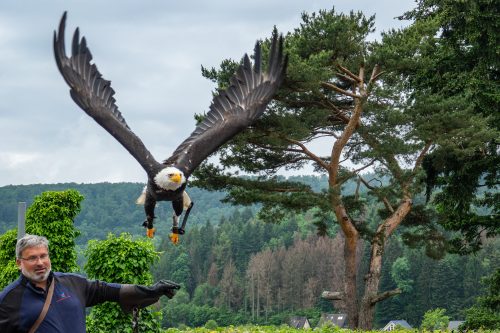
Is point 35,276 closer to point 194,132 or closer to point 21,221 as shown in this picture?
point 194,132

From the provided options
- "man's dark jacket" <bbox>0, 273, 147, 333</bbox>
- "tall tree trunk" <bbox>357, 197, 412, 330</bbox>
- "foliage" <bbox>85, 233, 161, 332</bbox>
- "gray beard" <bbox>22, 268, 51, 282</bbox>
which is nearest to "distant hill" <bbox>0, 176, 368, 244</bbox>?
"tall tree trunk" <bbox>357, 197, 412, 330</bbox>

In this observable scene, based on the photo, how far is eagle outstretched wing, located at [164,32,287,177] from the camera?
351 inches

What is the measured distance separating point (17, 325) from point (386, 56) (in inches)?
634

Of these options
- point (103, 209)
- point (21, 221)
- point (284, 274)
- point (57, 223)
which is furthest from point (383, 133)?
point (103, 209)

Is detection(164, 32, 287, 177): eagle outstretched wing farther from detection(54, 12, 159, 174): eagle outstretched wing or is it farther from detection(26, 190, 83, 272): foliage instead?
detection(26, 190, 83, 272): foliage

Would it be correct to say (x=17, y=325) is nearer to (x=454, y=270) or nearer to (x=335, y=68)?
(x=335, y=68)

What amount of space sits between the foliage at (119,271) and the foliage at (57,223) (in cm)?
145

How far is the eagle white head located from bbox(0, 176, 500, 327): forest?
54.1 metres

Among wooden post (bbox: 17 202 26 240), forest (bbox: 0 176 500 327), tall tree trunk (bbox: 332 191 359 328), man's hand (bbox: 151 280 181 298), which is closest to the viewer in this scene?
man's hand (bbox: 151 280 181 298)

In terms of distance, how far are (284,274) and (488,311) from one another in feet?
201

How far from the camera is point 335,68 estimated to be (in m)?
20.3

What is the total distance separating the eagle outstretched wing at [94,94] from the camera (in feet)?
28.1

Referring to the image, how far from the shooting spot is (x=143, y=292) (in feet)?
14.1

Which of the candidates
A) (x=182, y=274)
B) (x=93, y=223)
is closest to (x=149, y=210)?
(x=182, y=274)
